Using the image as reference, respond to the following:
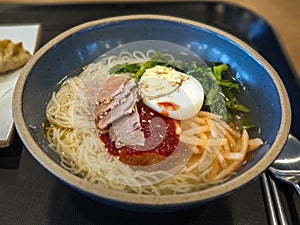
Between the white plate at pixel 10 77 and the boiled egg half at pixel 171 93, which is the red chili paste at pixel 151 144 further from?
the white plate at pixel 10 77

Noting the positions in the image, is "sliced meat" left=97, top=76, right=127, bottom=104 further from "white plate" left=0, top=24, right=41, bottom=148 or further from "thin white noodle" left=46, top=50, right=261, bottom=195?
"white plate" left=0, top=24, right=41, bottom=148

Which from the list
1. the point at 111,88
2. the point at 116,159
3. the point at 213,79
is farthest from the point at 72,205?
the point at 213,79

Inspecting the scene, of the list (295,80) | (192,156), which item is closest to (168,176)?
(192,156)

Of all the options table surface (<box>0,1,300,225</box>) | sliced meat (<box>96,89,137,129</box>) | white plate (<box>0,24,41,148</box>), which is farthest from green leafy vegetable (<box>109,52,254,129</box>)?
white plate (<box>0,24,41,148</box>)

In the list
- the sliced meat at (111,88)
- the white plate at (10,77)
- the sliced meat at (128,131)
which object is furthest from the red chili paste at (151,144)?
the white plate at (10,77)

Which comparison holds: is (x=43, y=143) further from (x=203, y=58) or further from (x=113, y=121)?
(x=203, y=58)

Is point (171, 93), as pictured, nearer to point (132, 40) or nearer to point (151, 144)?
point (151, 144)
